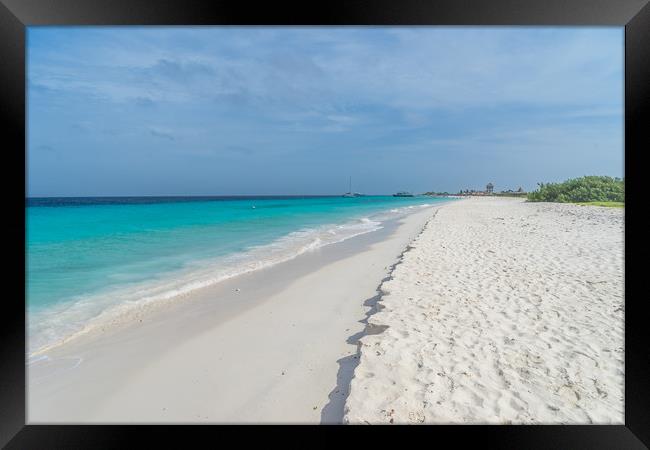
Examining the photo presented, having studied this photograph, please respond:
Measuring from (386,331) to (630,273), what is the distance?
6.47 ft

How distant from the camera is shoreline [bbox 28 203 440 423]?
2395 mm

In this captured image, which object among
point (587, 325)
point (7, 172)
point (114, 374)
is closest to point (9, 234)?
point (7, 172)

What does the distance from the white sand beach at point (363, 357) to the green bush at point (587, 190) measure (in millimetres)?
29056

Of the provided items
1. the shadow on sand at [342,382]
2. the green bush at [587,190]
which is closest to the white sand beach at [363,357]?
the shadow on sand at [342,382]

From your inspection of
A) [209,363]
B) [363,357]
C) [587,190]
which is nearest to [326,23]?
[363,357]

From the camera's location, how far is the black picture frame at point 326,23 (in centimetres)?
213

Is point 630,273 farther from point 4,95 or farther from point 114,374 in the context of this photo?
point 4,95

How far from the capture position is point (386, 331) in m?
3.33

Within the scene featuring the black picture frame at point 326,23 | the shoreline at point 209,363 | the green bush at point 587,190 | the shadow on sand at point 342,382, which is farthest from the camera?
the green bush at point 587,190

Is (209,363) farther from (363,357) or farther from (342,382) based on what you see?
(363,357)

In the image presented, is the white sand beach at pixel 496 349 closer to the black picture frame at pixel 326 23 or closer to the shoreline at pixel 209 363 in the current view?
the black picture frame at pixel 326 23

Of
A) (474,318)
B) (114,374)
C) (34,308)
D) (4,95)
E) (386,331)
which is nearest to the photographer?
(4,95)

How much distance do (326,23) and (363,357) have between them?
2.65m

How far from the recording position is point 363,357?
2854 mm
